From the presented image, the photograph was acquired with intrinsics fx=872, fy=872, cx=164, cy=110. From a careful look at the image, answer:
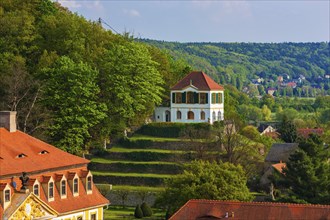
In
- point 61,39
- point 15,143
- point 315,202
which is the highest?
point 61,39

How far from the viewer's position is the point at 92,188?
57.5 meters

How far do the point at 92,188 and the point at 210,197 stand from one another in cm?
1016

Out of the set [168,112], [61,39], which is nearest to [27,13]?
[61,39]

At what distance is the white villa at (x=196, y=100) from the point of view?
9738 centimetres

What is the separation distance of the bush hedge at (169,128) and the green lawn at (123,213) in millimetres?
14321

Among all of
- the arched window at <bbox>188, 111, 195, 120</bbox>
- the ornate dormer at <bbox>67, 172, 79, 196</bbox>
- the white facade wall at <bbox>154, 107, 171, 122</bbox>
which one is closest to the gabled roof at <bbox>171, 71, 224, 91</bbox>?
the arched window at <bbox>188, 111, 195, 120</bbox>

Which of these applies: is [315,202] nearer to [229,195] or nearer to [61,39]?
[229,195]

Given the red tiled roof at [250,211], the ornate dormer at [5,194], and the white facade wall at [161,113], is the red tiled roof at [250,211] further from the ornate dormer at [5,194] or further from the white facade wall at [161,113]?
the white facade wall at [161,113]

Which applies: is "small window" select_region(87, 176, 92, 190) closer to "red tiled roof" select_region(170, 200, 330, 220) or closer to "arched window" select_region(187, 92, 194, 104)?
"red tiled roof" select_region(170, 200, 330, 220)

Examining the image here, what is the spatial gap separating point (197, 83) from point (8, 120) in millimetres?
44516

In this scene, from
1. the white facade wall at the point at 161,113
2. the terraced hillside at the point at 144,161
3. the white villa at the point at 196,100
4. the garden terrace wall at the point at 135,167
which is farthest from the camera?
the white facade wall at the point at 161,113

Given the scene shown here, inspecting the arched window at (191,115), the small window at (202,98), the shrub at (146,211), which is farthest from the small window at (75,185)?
the small window at (202,98)

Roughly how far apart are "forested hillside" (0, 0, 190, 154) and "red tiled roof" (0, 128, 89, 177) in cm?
2534

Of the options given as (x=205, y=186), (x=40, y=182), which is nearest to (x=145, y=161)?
(x=205, y=186)
